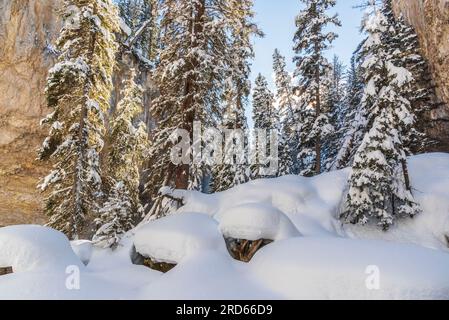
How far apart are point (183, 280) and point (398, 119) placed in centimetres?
1165

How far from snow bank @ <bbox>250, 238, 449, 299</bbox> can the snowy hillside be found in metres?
0.01

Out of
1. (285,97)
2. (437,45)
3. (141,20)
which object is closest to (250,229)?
(437,45)

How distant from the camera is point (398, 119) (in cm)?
1328

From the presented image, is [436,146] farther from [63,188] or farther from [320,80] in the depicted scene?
[63,188]

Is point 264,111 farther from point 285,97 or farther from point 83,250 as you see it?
point 83,250

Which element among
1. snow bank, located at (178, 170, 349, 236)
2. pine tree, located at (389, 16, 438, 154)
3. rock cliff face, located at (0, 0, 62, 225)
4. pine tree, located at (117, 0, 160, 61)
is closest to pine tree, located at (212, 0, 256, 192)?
snow bank, located at (178, 170, 349, 236)

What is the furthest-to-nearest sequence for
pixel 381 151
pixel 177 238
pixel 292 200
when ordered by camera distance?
pixel 381 151 < pixel 292 200 < pixel 177 238

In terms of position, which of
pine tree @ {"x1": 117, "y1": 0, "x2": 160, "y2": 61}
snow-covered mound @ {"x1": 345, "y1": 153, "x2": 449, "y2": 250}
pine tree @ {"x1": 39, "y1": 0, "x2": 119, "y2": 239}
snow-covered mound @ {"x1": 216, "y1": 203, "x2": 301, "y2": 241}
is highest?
pine tree @ {"x1": 117, "y1": 0, "x2": 160, "y2": 61}

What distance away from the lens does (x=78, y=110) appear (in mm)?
14789

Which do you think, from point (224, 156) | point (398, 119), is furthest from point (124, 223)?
point (224, 156)

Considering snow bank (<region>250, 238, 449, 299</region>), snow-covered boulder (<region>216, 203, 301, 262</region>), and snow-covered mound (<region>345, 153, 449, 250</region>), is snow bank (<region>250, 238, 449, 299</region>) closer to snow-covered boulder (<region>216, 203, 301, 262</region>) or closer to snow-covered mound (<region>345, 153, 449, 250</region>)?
snow-covered boulder (<region>216, 203, 301, 262</region>)

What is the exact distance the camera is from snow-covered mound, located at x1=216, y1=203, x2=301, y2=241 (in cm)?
745

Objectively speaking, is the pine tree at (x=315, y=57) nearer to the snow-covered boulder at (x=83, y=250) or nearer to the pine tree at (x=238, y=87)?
the pine tree at (x=238, y=87)

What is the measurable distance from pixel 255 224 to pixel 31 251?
186 inches
